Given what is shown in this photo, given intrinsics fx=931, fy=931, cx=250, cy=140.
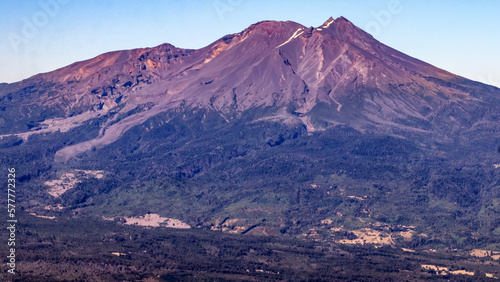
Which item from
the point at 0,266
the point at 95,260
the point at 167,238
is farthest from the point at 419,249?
the point at 0,266

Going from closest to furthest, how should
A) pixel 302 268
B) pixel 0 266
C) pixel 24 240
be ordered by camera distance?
pixel 0 266 → pixel 302 268 → pixel 24 240

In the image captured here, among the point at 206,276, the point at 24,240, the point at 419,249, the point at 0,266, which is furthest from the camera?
the point at 419,249

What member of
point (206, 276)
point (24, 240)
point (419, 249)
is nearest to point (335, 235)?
point (419, 249)

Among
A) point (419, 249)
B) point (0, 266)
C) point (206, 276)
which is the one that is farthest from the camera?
point (419, 249)

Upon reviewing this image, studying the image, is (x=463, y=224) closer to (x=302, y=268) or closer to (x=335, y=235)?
(x=335, y=235)

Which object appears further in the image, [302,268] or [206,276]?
[302,268]

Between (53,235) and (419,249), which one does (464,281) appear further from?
(53,235)

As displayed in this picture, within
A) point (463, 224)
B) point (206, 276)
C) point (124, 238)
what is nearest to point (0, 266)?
point (206, 276)

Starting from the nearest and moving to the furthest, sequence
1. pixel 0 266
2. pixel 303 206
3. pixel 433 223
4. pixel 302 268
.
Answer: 1. pixel 0 266
2. pixel 302 268
3. pixel 433 223
4. pixel 303 206

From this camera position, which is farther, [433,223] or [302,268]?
[433,223]
